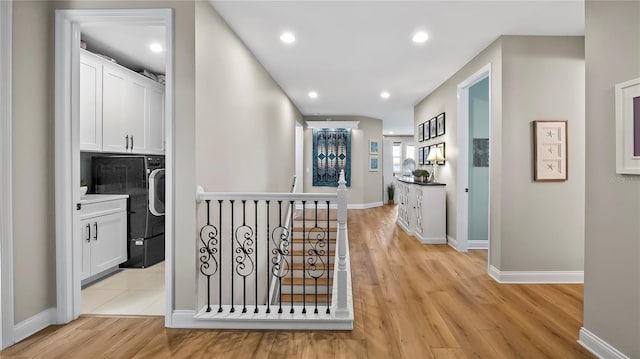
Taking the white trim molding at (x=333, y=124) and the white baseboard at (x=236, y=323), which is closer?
the white baseboard at (x=236, y=323)

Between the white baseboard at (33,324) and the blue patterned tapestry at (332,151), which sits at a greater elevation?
the blue patterned tapestry at (332,151)

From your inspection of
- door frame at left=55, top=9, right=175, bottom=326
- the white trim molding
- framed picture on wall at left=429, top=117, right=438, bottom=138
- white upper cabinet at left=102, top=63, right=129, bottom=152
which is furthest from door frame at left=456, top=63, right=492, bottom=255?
white upper cabinet at left=102, top=63, right=129, bottom=152

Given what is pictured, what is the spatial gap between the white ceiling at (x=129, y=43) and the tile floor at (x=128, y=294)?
2.46 metres

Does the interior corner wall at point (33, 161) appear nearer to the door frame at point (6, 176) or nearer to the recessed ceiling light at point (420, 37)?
the door frame at point (6, 176)

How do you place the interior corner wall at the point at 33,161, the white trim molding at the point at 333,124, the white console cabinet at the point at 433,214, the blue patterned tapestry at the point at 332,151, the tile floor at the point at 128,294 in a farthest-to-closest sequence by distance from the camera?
the blue patterned tapestry at the point at 332,151 < the white trim molding at the point at 333,124 < the white console cabinet at the point at 433,214 < the tile floor at the point at 128,294 < the interior corner wall at the point at 33,161

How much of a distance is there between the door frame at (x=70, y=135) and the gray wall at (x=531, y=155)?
318 centimetres

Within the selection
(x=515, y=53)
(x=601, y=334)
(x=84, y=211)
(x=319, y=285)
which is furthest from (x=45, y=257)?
(x=515, y=53)

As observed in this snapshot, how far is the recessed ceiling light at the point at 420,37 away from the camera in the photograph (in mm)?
3279

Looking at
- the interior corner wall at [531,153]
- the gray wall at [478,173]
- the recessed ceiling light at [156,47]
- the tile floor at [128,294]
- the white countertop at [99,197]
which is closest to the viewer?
the tile floor at [128,294]

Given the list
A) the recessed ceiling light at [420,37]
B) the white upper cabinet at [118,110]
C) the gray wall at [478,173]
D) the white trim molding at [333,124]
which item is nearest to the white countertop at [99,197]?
the white upper cabinet at [118,110]

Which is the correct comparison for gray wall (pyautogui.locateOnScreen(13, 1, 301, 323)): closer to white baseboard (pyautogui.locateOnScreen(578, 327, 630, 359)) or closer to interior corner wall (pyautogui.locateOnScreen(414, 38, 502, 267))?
white baseboard (pyautogui.locateOnScreen(578, 327, 630, 359))

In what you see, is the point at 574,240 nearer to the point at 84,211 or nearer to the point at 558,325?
the point at 558,325

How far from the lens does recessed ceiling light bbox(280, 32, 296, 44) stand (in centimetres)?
336

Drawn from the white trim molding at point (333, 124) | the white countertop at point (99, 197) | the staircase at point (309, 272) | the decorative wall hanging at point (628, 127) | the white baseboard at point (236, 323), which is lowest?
the staircase at point (309, 272)
